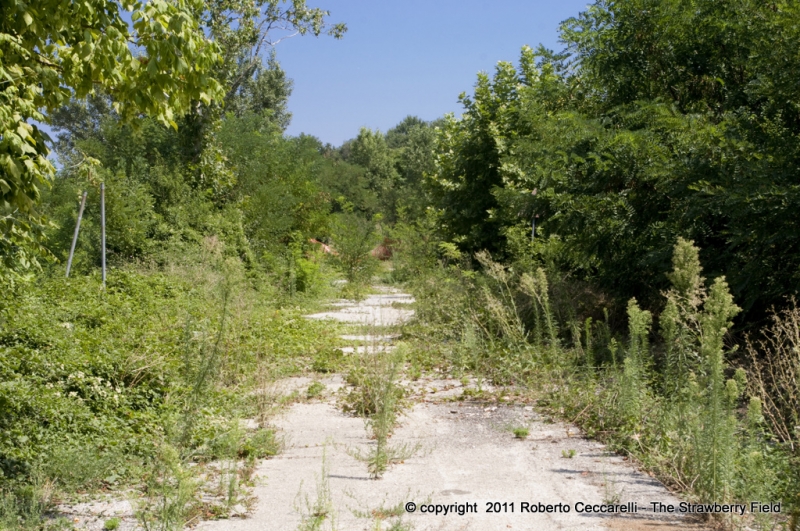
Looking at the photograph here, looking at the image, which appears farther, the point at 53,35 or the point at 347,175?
the point at 347,175

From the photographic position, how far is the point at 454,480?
495cm

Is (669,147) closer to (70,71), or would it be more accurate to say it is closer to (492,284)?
(492,284)

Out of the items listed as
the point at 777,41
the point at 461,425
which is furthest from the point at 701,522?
the point at 777,41

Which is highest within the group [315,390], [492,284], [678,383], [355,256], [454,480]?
[355,256]

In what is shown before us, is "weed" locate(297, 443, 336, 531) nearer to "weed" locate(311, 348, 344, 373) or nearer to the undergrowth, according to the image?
the undergrowth

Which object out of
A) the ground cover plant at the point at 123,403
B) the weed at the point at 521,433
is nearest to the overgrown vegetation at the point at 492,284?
the ground cover plant at the point at 123,403

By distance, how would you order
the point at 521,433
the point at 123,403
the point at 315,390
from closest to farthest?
the point at 123,403, the point at 521,433, the point at 315,390

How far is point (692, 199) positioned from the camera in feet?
25.7

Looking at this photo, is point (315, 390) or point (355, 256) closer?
point (315, 390)

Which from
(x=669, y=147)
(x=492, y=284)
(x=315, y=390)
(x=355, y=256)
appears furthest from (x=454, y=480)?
(x=355, y=256)

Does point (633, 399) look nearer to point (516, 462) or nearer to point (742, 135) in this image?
point (516, 462)

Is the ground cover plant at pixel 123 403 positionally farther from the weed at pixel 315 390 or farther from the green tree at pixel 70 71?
the green tree at pixel 70 71

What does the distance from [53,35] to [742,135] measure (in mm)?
7211

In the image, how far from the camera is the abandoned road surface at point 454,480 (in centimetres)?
418
